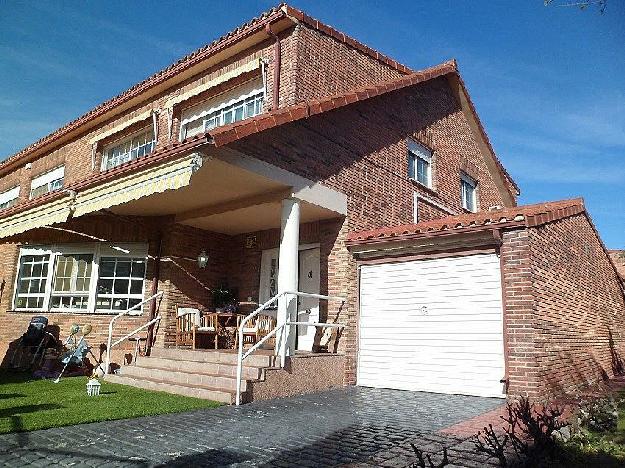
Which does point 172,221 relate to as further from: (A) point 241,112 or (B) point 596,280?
(B) point 596,280

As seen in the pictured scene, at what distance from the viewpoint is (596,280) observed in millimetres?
13438

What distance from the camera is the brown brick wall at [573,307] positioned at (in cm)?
895

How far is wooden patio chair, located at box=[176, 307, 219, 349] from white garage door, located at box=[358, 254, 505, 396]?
365 centimetres

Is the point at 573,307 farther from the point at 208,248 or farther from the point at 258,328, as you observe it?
the point at 208,248

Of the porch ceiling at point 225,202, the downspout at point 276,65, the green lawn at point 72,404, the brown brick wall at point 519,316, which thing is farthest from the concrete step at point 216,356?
the downspout at point 276,65

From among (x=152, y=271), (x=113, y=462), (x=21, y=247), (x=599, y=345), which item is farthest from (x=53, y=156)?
(x=599, y=345)

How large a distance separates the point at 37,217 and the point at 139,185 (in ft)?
13.1

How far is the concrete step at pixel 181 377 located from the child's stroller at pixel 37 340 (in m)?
3.75

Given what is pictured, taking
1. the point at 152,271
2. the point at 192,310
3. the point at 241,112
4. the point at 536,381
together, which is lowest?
the point at 536,381

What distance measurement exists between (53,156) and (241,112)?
1078 cm

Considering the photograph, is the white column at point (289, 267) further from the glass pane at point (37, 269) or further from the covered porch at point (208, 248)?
the glass pane at point (37, 269)

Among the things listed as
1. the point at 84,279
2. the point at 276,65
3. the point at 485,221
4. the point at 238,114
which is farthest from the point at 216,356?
the point at 276,65

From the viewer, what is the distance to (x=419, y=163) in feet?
51.4

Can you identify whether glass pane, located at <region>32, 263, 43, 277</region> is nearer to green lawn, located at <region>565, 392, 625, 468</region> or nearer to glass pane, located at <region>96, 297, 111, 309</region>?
glass pane, located at <region>96, 297, 111, 309</region>
